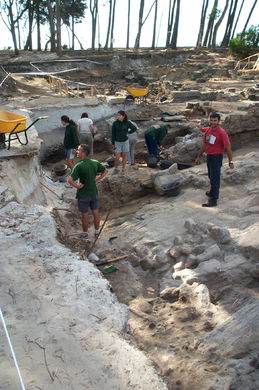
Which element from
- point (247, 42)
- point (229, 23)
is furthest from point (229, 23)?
point (247, 42)

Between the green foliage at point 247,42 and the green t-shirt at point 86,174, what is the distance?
2455 centimetres

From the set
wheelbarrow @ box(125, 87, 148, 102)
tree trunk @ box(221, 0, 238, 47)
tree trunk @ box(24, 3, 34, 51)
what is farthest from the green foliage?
tree trunk @ box(24, 3, 34, 51)

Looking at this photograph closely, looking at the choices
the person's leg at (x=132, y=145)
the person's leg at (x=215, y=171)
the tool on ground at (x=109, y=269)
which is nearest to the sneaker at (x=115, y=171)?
the person's leg at (x=132, y=145)

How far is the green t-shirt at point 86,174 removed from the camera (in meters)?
5.29

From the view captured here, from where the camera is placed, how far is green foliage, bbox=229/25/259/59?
83.7 feet

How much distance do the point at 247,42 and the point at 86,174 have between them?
2496 cm

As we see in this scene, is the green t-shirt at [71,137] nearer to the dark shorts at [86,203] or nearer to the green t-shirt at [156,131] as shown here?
the green t-shirt at [156,131]

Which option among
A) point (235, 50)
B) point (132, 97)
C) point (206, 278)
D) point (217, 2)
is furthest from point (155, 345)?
point (217, 2)

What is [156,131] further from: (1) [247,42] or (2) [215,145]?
(1) [247,42]

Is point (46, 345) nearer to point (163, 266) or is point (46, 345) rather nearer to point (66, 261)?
point (66, 261)

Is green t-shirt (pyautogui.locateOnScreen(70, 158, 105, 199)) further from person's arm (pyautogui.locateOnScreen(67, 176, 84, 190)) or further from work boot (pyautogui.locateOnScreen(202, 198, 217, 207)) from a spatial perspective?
work boot (pyautogui.locateOnScreen(202, 198, 217, 207))

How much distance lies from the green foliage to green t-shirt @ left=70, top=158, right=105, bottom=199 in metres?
24.6

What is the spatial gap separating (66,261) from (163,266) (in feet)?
→ 6.01

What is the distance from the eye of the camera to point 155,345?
3648 mm
